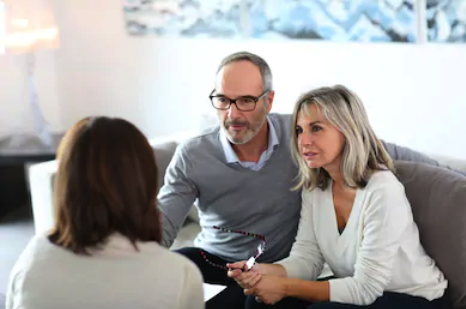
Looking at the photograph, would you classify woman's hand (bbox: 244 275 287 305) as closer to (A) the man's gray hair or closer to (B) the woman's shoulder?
(B) the woman's shoulder

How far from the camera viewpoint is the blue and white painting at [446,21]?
248cm

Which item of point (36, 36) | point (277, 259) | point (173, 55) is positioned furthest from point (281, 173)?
point (36, 36)

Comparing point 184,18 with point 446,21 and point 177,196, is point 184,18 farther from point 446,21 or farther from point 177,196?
point 177,196

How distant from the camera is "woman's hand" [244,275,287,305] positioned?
5.76 feet

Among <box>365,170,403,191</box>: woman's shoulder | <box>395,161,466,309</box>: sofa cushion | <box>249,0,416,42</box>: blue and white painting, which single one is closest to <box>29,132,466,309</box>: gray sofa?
<box>395,161,466,309</box>: sofa cushion

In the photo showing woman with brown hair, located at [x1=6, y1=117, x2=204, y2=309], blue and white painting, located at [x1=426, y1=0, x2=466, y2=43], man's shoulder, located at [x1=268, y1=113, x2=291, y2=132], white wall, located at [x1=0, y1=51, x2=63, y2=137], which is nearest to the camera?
woman with brown hair, located at [x1=6, y1=117, x2=204, y2=309]

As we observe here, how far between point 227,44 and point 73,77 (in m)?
1.20

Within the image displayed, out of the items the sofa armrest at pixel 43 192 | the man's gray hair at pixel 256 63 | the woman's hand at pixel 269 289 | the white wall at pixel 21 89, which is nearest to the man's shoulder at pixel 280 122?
the man's gray hair at pixel 256 63

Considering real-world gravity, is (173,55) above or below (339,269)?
above

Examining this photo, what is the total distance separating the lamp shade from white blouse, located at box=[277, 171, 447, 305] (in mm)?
2272

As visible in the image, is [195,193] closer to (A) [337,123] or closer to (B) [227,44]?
(A) [337,123]

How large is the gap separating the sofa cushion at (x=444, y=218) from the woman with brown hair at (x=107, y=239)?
32.3 inches

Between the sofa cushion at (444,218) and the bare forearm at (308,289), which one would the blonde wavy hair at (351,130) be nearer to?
the sofa cushion at (444,218)

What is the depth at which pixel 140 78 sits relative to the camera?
3727 millimetres
